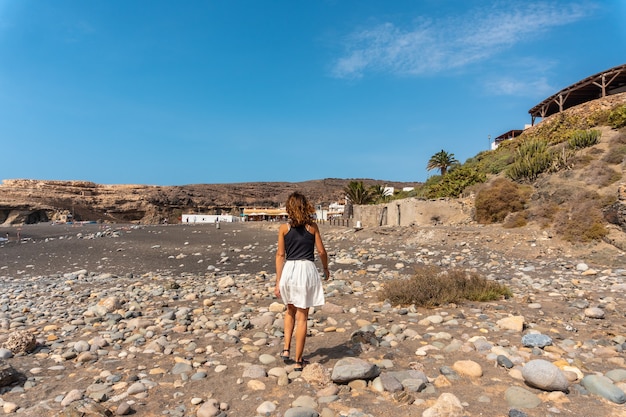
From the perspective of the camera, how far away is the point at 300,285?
11.9 feet

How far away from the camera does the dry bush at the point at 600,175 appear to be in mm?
13117

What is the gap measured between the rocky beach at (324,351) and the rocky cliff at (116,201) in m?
63.9

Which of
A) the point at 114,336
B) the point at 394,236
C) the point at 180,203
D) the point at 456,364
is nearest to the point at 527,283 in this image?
the point at 456,364

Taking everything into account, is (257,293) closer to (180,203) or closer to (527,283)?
(527,283)

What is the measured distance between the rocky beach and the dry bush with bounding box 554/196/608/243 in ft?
6.97

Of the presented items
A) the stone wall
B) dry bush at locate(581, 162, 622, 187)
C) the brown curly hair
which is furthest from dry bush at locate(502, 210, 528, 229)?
the brown curly hair

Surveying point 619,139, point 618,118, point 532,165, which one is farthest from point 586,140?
point 618,118

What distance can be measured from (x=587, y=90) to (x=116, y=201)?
7605 cm

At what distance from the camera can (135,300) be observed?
6750 mm

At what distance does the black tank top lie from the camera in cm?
374

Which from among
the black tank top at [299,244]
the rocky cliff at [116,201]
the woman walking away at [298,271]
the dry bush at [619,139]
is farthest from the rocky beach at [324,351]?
the rocky cliff at [116,201]

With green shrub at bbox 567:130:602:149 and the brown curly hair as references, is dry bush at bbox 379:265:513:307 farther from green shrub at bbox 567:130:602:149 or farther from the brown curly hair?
green shrub at bbox 567:130:602:149

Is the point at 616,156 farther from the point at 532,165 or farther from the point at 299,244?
the point at 299,244

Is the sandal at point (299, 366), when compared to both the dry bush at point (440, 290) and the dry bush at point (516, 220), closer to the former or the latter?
the dry bush at point (440, 290)
